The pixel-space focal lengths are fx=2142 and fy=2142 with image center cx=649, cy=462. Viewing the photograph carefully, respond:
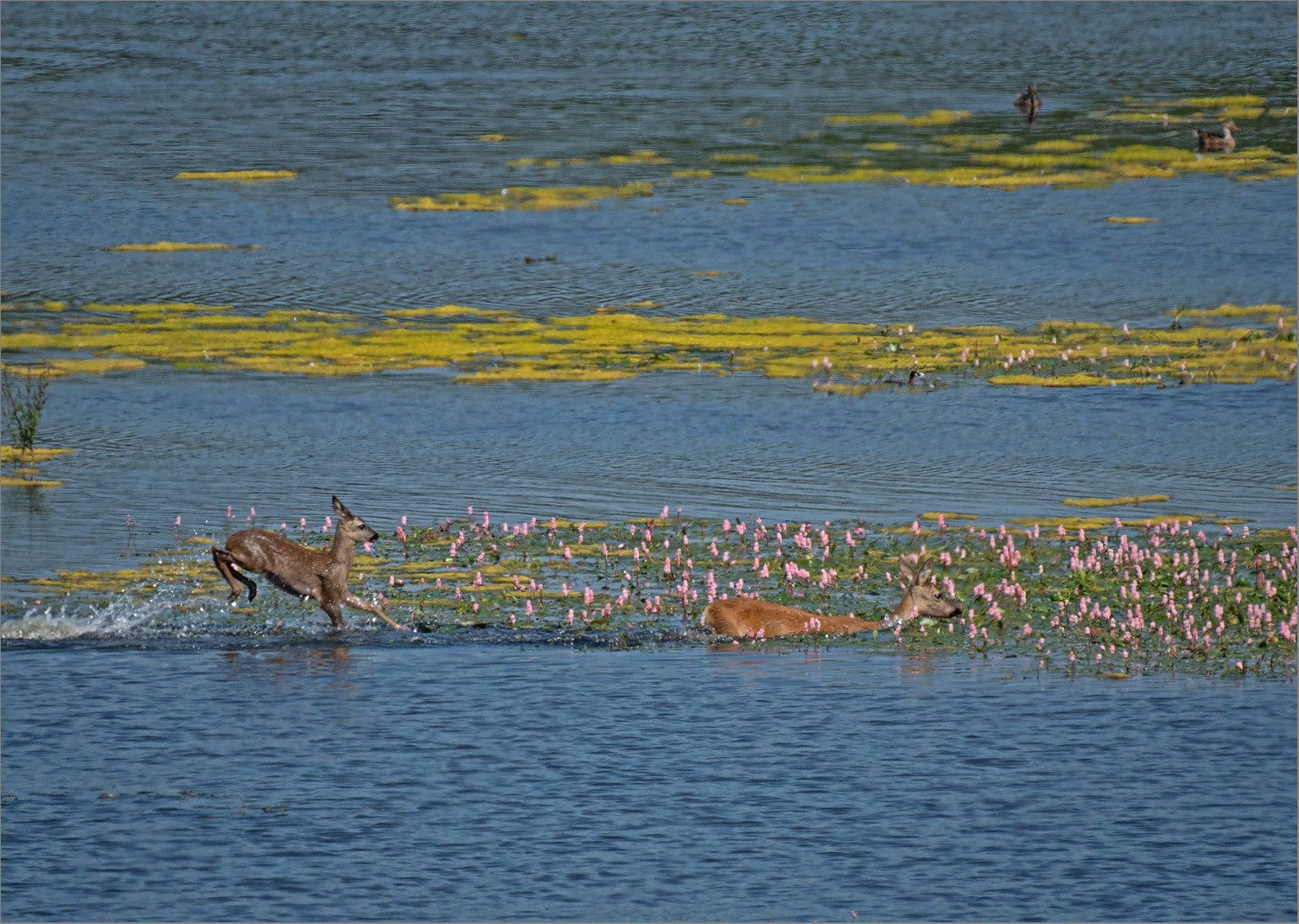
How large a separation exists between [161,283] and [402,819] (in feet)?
96.6

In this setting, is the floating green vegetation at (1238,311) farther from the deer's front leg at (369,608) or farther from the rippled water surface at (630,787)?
the deer's front leg at (369,608)

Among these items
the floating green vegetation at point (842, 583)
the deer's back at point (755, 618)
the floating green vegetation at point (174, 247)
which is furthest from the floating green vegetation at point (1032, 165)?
the deer's back at point (755, 618)

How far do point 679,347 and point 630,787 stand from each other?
21107 mm

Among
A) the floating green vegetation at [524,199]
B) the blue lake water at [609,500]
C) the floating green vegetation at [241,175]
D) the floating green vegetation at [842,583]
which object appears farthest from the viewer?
the floating green vegetation at [241,175]

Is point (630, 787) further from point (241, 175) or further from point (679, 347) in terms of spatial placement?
point (241, 175)

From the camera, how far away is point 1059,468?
1090 inches

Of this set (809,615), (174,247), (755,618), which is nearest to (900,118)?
(174,247)

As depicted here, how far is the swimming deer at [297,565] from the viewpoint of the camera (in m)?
20.2

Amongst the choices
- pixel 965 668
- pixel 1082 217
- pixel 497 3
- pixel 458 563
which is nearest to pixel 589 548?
pixel 458 563

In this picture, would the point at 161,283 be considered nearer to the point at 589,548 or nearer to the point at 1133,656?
the point at 589,548

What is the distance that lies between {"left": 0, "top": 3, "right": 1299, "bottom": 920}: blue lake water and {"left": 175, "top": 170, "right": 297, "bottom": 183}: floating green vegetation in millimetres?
620

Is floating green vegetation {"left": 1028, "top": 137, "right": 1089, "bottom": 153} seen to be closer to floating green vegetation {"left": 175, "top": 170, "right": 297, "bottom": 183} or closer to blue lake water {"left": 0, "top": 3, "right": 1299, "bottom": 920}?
blue lake water {"left": 0, "top": 3, "right": 1299, "bottom": 920}

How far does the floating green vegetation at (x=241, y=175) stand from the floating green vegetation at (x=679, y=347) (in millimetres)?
16414

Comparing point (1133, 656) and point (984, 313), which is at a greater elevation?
point (984, 313)
